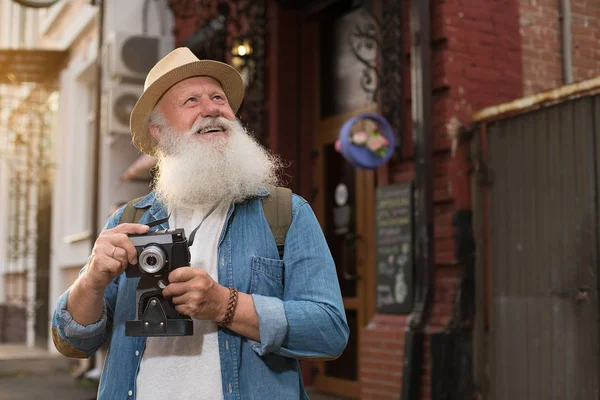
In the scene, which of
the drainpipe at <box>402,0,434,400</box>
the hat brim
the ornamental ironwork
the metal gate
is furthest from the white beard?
the ornamental ironwork

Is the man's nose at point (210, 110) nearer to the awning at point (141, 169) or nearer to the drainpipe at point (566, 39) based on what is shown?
the drainpipe at point (566, 39)

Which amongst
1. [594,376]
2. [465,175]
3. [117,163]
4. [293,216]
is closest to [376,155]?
[465,175]

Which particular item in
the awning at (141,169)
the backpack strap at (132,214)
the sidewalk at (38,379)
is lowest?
the sidewalk at (38,379)

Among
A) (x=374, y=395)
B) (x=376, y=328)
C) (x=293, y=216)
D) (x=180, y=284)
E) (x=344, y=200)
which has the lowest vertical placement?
(x=374, y=395)

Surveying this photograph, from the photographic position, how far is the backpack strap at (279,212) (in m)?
2.28

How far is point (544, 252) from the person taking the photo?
5141 millimetres

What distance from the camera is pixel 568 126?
503 cm

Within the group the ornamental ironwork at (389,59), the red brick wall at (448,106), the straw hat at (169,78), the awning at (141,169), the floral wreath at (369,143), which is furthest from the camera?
the awning at (141,169)

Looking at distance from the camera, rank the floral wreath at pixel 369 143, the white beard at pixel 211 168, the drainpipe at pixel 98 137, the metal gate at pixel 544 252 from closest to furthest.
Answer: the white beard at pixel 211 168, the metal gate at pixel 544 252, the floral wreath at pixel 369 143, the drainpipe at pixel 98 137

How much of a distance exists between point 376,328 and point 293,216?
3870 millimetres

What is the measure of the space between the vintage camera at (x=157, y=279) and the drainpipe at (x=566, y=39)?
478 cm

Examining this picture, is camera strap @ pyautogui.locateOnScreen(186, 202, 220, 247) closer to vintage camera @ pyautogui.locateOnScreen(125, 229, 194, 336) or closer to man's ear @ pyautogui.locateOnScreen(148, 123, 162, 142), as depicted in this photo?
vintage camera @ pyautogui.locateOnScreen(125, 229, 194, 336)

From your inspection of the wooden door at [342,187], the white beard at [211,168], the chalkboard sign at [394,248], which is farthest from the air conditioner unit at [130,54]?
the white beard at [211,168]

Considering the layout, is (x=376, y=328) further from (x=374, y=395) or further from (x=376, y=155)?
(x=376, y=155)
